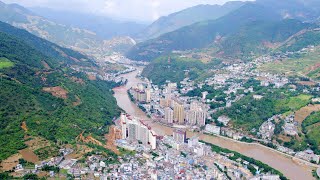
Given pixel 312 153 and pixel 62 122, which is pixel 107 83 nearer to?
pixel 62 122

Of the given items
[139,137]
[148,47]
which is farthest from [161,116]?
[148,47]

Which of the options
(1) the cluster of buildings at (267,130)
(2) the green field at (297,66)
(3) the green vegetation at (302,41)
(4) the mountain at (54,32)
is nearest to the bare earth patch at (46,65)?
(1) the cluster of buildings at (267,130)

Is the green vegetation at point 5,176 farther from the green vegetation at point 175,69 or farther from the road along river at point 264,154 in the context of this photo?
the green vegetation at point 175,69

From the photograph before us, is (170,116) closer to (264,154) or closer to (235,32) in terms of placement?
(264,154)

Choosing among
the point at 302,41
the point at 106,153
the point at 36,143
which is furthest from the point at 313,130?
the point at 302,41

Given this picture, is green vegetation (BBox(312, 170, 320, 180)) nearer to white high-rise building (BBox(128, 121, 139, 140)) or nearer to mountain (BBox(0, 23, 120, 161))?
white high-rise building (BBox(128, 121, 139, 140))

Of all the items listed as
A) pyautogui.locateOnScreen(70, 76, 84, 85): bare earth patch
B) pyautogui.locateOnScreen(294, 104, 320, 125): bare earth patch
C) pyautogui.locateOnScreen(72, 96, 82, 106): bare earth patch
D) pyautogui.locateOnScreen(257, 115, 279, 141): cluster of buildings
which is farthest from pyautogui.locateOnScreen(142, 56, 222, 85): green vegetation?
pyautogui.locateOnScreen(257, 115, 279, 141): cluster of buildings

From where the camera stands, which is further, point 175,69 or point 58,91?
point 175,69
